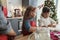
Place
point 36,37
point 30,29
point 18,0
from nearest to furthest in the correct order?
point 36,37 → point 30,29 → point 18,0

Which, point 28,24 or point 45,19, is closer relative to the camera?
point 28,24

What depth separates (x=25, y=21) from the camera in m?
2.00

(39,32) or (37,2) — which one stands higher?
(37,2)

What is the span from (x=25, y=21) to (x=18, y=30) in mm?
3330

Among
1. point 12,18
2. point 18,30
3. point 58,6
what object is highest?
point 58,6

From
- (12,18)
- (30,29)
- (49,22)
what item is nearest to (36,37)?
(30,29)

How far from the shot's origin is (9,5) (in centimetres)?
537

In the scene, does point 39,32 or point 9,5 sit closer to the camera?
point 39,32

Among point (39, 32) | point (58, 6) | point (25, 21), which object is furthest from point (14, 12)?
point (39, 32)

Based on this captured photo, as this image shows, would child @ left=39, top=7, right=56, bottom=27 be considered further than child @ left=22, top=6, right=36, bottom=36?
Yes

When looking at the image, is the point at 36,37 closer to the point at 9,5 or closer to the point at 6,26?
the point at 6,26

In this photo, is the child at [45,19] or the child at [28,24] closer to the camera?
the child at [28,24]

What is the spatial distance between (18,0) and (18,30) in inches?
54.5

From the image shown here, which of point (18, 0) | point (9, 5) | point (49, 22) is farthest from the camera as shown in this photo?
point (18, 0)
